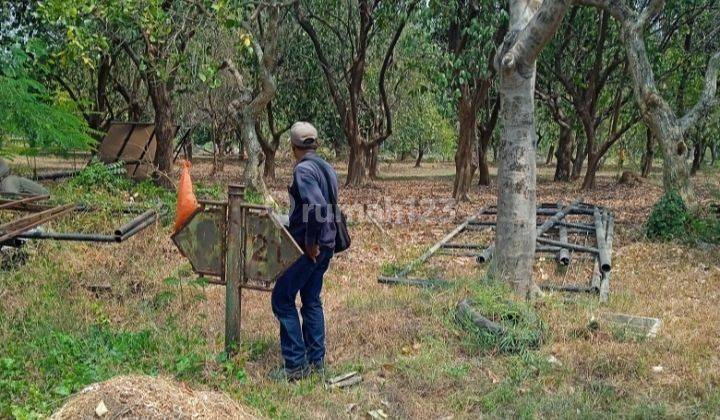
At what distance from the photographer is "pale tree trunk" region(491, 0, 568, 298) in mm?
6664

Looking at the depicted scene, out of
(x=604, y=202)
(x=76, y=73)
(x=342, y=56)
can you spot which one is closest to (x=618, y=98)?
(x=604, y=202)

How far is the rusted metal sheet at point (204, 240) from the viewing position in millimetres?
5137

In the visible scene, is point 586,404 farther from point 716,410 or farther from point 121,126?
point 121,126

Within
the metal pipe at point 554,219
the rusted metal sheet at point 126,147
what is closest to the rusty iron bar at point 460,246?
the metal pipe at point 554,219

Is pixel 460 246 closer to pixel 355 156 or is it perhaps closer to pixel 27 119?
pixel 27 119

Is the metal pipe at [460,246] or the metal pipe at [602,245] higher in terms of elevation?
Answer: the metal pipe at [602,245]

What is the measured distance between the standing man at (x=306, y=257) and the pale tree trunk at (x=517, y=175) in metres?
2.42

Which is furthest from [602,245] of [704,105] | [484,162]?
[484,162]

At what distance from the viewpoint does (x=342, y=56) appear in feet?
66.4

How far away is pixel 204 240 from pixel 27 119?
6.32 meters

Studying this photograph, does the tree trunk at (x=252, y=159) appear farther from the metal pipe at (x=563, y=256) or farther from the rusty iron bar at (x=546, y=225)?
the metal pipe at (x=563, y=256)

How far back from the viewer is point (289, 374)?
16.2 feet

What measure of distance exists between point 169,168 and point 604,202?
10070mm

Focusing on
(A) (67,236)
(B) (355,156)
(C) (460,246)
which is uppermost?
(B) (355,156)
